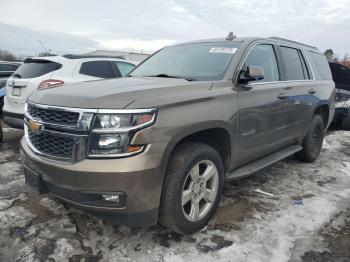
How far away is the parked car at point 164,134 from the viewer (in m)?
2.46

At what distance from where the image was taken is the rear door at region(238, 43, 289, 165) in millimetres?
3490

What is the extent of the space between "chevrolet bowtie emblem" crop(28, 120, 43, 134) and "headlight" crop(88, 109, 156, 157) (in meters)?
0.60

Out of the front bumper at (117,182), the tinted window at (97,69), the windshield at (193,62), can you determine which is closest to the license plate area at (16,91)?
the tinted window at (97,69)

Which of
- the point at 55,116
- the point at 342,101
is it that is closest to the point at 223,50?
the point at 55,116

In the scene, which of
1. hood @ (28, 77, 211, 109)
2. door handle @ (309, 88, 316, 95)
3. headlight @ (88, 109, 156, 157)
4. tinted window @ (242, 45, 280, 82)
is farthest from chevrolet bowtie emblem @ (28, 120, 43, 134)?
door handle @ (309, 88, 316, 95)

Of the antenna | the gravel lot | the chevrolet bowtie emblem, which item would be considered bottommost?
the gravel lot

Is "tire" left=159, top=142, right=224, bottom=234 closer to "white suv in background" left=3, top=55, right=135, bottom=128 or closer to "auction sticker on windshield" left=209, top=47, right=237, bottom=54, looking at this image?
"auction sticker on windshield" left=209, top=47, right=237, bottom=54

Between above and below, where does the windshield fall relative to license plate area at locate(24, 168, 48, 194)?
above

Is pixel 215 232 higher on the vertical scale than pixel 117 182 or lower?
lower

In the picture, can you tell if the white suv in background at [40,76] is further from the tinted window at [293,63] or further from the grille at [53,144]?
the tinted window at [293,63]

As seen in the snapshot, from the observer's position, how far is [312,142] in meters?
5.48

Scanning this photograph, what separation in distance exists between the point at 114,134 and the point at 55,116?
0.57 m

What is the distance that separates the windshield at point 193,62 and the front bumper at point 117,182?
4.34 ft

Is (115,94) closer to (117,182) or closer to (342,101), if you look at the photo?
(117,182)
